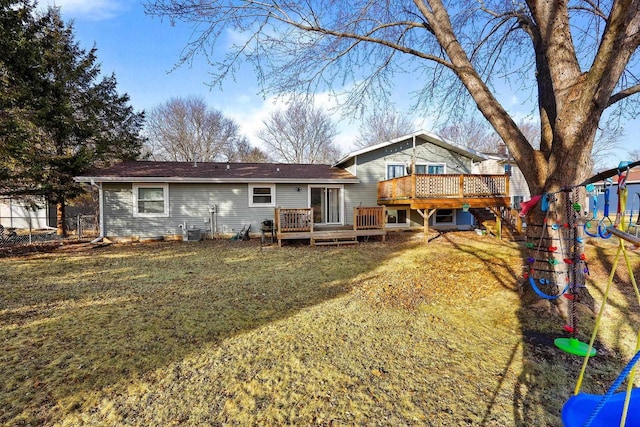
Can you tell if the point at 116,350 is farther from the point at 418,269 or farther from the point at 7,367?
the point at 418,269

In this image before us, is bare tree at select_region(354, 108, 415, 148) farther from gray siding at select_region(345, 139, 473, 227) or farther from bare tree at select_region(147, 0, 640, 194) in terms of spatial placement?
bare tree at select_region(147, 0, 640, 194)

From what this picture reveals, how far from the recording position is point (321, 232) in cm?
1089

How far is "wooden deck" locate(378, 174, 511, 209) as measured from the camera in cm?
1078

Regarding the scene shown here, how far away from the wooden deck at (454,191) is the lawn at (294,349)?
460cm

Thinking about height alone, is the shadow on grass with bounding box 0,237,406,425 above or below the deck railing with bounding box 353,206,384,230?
below

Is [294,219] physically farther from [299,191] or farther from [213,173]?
[213,173]

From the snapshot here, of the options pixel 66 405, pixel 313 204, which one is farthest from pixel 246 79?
pixel 313 204

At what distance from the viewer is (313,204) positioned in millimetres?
13555

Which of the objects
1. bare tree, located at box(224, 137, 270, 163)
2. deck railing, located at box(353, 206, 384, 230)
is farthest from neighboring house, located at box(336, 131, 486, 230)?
bare tree, located at box(224, 137, 270, 163)

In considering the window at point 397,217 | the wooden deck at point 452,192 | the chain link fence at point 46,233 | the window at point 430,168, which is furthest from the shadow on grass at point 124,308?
the window at point 430,168

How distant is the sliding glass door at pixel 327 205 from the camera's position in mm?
13555

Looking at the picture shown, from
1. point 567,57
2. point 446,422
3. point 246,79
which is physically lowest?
point 446,422

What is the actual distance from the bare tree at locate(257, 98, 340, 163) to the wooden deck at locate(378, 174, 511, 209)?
59.3 ft

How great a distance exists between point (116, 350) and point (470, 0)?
27.2 feet
